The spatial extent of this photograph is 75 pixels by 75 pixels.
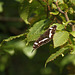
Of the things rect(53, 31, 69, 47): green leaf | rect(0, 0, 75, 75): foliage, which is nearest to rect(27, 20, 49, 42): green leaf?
rect(0, 0, 75, 75): foliage

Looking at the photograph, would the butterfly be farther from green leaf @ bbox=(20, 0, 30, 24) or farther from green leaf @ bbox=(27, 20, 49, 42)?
green leaf @ bbox=(20, 0, 30, 24)

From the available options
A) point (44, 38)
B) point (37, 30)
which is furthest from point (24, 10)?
point (44, 38)

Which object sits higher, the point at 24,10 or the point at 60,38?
the point at 24,10

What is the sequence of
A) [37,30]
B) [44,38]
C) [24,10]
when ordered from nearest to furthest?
[44,38] < [37,30] < [24,10]

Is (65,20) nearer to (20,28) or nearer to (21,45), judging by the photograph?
(21,45)

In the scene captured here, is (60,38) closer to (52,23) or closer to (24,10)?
(52,23)

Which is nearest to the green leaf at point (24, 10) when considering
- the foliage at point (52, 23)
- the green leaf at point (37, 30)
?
the foliage at point (52, 23)

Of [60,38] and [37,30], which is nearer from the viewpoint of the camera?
[60,38]

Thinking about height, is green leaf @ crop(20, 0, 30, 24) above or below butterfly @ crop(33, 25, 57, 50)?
above

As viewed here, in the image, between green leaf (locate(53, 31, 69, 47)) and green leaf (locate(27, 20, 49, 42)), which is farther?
green leaf (locate(27, 20, 49, 42))

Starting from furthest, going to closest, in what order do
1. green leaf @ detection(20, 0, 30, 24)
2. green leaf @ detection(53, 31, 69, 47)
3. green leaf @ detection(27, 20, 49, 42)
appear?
green leaf @ detection(20, 0, 30, 24)
green leaf @ detection(27, 20, 49, 42)
green leaf @ detection(53, 31, 69, 47)

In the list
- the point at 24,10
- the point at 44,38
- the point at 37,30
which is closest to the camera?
the point at 44,38
